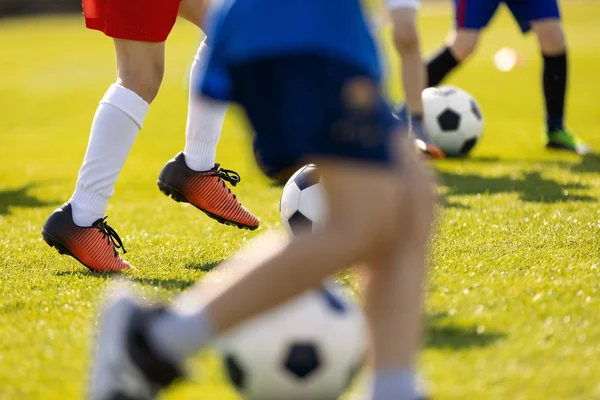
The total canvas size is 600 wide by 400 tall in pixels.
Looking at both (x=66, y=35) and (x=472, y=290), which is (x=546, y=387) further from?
(x=66, y=35)

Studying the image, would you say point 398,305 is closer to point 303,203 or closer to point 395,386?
point 395,386

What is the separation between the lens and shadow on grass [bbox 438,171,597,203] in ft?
17.9

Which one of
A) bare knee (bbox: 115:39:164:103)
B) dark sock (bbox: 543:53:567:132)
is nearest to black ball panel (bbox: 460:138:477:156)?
dark sock (bbox: 543:53:567:132)

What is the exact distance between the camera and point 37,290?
374 cm

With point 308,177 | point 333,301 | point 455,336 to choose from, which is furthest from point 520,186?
point 333,301

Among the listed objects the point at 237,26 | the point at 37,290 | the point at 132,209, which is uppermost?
the point at 237,26

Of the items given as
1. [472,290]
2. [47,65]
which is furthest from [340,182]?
[47,65]

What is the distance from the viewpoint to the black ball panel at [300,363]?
2.39 m

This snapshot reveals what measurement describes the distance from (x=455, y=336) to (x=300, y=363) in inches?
29.0

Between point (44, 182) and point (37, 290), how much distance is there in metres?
3.54

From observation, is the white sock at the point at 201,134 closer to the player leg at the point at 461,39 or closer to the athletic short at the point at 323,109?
the athletic short at the point at 323,109

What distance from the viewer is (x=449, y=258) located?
13.2ft

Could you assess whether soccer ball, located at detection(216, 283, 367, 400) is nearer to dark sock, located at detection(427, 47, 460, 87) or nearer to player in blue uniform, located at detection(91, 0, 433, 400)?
player in blue uniform, located at detection(91, 0, 433, 400)

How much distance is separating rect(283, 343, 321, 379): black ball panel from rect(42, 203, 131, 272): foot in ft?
5.73
